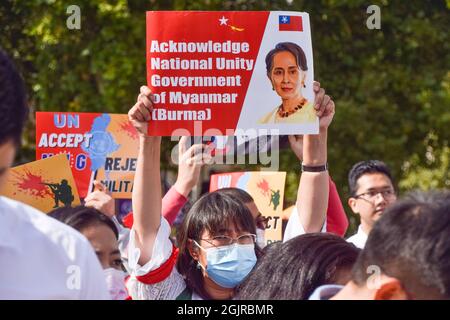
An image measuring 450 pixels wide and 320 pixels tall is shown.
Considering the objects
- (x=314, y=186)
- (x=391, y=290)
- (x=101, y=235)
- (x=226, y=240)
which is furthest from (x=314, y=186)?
(x=391, y=290)

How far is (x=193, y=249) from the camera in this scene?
158 inches

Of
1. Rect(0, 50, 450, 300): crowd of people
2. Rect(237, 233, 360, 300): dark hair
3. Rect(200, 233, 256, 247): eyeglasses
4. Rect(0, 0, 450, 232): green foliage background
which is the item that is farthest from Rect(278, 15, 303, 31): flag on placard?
Rect(0, 0, 450, 232): green foliage background

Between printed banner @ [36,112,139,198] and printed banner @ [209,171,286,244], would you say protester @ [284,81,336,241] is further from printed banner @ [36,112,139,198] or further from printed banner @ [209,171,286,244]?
printed banner @ [36,112,139,198]

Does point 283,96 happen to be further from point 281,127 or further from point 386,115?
point 386,115

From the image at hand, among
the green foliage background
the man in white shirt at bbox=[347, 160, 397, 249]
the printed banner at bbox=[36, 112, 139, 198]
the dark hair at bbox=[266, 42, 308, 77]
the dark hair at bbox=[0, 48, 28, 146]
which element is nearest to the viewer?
the dark hair at bbox=[0, 48, 28, 146]

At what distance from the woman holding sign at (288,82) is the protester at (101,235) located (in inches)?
27.8

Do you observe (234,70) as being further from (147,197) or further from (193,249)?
(193,249)

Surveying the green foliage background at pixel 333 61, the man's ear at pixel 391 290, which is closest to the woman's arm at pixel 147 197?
the man's ear at pixel 391 290

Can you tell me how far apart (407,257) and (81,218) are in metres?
1.99

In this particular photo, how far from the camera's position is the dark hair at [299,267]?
276 centimetres

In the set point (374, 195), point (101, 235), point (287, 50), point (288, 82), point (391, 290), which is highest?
point (287, 50)

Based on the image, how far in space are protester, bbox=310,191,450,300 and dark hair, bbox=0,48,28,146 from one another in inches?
30.1

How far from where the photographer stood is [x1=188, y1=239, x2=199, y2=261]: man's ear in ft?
13.1

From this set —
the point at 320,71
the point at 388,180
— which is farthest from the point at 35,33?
the point at 388,180
